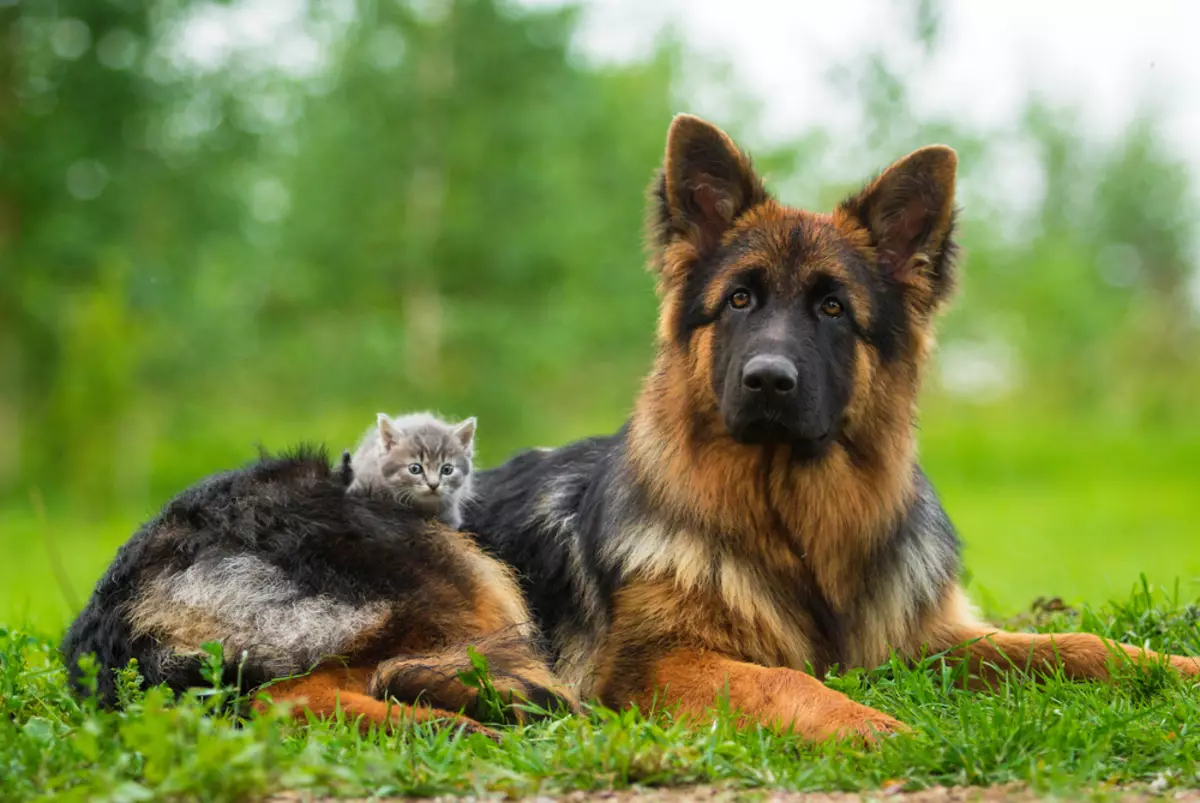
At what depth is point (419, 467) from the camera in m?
5.66

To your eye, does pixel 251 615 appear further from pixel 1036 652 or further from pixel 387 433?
pixel 1036 652

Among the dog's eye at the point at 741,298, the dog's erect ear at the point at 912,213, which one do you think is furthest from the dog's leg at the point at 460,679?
the dog's erect ear at the point at 912,213

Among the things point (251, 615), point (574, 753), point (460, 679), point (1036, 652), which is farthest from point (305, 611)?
point (1036, 652)

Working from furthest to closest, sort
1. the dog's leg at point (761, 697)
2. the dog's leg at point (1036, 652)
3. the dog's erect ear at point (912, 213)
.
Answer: the dog's erect ear at point (912, 213)
the dog's leg at point (1036, 652)
the dog's leg at point (761, 697)

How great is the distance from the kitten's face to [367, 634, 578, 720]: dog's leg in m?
1.02

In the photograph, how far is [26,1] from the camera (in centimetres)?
2073

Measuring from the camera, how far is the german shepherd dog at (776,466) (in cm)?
492

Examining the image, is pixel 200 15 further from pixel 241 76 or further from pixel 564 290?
pixel 564 290

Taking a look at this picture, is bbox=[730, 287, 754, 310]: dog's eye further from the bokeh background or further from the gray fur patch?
the bokeh background

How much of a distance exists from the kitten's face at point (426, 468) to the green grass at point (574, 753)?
1.49 m

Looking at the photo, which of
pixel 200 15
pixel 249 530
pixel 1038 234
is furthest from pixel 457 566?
pixel 1038 234

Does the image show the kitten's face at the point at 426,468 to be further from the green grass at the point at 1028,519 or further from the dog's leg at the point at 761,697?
the green grass at the point at 1028,519

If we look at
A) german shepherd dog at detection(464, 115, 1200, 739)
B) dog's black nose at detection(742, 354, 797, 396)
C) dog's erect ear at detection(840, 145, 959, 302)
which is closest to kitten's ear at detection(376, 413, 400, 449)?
german shepherd dog at detection(464, 115, 1200, 739)

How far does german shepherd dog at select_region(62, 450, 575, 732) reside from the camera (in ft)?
14.7
